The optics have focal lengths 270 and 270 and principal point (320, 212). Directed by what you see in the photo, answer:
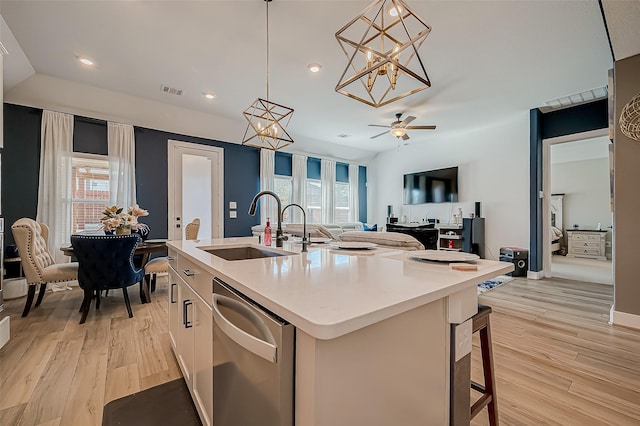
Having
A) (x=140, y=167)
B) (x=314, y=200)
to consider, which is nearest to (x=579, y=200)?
(x=314, y=200)

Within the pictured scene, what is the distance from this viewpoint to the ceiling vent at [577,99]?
4.00m

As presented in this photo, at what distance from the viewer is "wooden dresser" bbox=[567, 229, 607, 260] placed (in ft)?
22.3

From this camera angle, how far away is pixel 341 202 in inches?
299

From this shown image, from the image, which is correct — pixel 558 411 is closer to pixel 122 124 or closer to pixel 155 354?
pixel 155 354

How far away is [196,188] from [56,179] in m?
1.94

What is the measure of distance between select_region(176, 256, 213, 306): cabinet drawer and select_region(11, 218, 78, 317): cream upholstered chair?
237 centimetres

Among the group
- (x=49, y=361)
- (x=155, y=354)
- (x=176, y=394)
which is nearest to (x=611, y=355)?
(x=176, y=394)

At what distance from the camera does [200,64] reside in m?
3.37

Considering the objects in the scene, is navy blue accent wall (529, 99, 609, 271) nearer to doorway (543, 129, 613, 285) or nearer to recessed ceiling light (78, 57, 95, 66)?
doorway (543, 129, 613, 285)

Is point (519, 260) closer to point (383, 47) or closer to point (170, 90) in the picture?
point (383, 47)

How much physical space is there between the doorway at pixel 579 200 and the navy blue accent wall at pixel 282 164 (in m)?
5.76

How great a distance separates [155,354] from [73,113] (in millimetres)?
4017

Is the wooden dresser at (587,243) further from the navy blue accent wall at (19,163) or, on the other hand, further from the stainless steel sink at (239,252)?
the navy blue accent wall at (19,163)

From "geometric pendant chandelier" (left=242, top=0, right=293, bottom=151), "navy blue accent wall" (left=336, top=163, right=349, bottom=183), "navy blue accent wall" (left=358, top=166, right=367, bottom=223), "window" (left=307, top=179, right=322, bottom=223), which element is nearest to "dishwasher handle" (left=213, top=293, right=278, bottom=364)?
"geometric pendant chandelier" (left=242, top=0, right=293, bottom=151)
